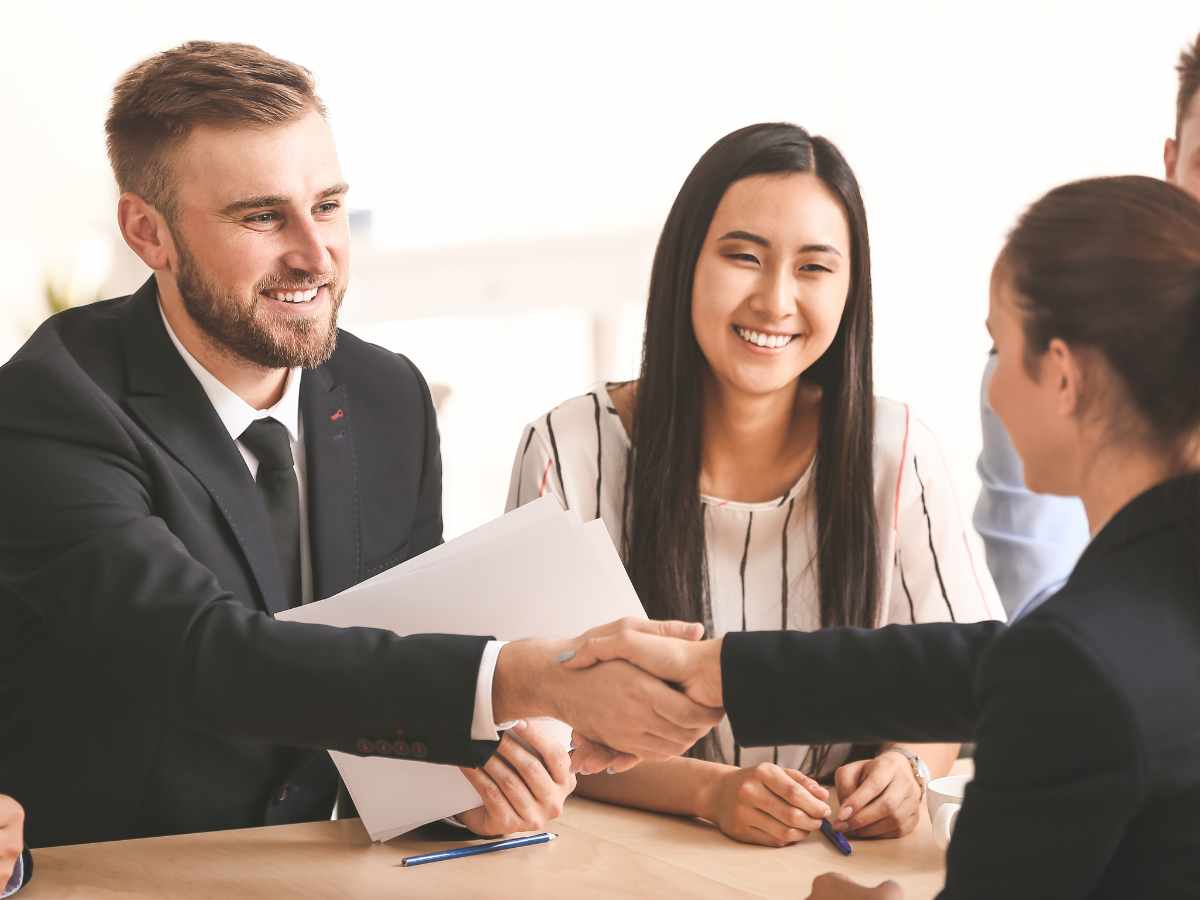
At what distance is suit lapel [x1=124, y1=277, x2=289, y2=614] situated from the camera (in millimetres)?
1693

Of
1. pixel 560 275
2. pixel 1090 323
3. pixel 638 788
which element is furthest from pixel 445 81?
pixel 1090 323

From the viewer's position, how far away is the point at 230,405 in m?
1.78

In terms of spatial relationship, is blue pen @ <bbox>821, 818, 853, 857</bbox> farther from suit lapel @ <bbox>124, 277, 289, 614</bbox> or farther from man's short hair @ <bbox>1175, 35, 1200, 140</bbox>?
man's short hair @ <bbox>1175, 35, 1200, 140</bbox>

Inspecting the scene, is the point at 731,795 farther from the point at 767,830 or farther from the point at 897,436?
the point at 897,436

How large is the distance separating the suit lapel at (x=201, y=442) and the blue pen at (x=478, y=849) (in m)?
0.44

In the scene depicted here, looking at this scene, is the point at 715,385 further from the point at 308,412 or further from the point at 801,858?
the point at 801,858

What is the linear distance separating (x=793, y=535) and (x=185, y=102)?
1038mm

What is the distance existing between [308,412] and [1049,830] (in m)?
1.26

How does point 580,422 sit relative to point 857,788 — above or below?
above

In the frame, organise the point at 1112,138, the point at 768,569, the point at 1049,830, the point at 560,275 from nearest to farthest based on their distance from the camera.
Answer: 1. the point at 1049,830
2. the point at 768,569
3. the point at 1112,138
4. the point at 560,275

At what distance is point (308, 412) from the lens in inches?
74.4

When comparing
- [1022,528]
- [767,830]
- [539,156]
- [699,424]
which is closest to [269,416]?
[699,424]

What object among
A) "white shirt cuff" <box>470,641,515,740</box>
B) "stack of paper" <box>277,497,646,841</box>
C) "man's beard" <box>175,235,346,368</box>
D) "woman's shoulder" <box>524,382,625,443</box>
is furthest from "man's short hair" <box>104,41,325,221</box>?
"white shirt cuff" <box>470,641,515,740</box>

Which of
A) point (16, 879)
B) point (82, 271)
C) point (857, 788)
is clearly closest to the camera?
point (16, 879)
